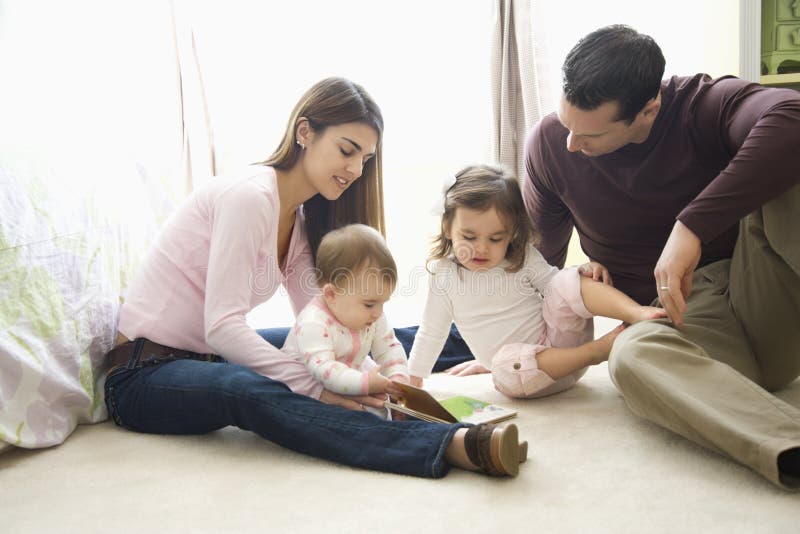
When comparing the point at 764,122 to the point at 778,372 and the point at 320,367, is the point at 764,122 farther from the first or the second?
the point at 320,367

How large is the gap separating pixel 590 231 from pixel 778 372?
1.66 ft

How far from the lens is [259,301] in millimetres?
1706

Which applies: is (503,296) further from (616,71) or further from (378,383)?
(616,71)

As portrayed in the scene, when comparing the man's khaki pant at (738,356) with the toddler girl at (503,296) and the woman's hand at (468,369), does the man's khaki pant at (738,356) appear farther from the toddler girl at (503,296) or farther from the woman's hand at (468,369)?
the woman's hand at (468,369)

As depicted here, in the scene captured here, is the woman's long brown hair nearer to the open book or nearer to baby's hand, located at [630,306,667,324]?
the open book

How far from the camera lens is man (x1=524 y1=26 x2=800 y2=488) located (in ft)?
3.84

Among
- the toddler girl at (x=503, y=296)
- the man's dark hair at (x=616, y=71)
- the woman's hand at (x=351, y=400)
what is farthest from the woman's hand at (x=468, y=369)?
the man's dark hair at (x=616, y=71)

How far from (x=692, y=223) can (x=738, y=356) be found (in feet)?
1.00

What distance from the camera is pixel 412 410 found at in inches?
54.3

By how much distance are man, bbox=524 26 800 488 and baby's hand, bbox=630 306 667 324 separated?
0.03m

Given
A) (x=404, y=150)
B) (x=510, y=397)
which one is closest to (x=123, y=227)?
(x=510, y=397)

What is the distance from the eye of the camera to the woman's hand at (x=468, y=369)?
2.00 metres

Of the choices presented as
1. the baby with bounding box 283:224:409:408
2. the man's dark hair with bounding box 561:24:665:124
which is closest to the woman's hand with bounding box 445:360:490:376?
the baby with bounding box 283:224:409:408

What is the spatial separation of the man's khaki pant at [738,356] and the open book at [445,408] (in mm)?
305
